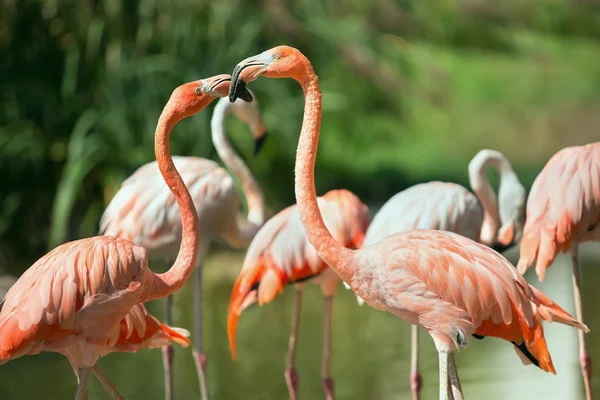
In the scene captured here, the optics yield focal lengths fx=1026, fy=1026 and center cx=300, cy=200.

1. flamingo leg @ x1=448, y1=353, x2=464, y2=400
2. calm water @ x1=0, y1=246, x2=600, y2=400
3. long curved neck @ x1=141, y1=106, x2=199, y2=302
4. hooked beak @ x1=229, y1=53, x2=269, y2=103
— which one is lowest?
calm water @ x1=0, y1=246, x2=600, y2=400

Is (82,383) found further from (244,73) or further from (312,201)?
(244,73)

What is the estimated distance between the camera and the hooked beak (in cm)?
326

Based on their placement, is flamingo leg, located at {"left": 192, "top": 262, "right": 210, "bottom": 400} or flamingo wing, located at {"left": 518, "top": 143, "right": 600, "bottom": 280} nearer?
flamingo wing, located at {"left": 518, "top": 143, "right": 600, "bottom": 280}

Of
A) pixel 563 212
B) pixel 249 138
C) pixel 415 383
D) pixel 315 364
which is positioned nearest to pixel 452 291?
pixel 563 212

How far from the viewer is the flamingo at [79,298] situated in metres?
3.24

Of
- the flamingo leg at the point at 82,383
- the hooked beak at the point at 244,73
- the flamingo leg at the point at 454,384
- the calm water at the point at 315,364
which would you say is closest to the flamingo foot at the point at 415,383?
the calm water at the point at 315,364

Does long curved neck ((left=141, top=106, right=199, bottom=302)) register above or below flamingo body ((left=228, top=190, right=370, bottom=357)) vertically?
above

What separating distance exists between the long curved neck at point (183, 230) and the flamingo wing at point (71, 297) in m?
0.15

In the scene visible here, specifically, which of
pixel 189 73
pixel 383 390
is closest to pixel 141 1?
pixel 189 73

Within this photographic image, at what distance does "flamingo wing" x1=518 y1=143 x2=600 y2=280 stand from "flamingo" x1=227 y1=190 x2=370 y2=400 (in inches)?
30.2

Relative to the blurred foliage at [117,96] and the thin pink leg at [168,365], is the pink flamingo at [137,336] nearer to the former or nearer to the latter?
the thin pink leg at [168,365]

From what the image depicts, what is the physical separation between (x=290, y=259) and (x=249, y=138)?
175 inches

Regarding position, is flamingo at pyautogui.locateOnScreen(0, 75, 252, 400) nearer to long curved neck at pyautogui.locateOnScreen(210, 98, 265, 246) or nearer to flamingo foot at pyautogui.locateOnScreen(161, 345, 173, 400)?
flamingo foot at pyautogui.locateOnScreen(161, 345, 173, 400)

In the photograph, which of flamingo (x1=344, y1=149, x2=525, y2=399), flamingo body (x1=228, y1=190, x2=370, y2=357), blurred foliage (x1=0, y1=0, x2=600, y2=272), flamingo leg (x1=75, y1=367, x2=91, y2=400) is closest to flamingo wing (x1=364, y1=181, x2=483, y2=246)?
flamingo (x1=344, y1=149, x2=525, y2=399)
